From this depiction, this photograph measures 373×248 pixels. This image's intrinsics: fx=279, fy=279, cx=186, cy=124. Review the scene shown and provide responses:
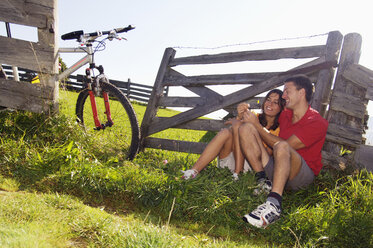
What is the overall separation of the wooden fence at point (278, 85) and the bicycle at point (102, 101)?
2.46 feet

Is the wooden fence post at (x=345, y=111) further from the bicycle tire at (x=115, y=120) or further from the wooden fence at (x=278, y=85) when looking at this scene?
the bicycle tire at (x=115, y=120)

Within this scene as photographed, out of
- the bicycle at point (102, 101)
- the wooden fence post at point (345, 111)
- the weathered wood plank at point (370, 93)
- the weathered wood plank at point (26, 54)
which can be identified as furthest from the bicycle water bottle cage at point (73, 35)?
the weathered wood plank at point (370, 93)

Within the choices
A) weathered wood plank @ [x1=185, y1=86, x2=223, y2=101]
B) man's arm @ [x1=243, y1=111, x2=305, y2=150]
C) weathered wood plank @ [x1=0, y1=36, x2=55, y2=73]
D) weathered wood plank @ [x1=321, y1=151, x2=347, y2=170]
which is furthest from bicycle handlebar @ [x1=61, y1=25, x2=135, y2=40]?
weathered wood plank @ [x1=321, y1=151, x2=347, y2=170]

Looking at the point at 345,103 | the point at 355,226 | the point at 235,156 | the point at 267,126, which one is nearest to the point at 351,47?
the point at 345,103

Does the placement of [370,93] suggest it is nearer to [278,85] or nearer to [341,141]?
[341,141]

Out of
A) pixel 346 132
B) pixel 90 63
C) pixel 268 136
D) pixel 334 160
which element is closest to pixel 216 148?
pixel 268 136

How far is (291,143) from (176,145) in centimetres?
192

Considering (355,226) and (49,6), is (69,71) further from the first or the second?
(355,226)

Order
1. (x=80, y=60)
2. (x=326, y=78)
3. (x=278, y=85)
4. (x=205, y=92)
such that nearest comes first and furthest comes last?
(x=326, y=78)
(x=278, y=85)
(x=80, y=60)
(x=205, y=92)

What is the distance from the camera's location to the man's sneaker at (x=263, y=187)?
268cm

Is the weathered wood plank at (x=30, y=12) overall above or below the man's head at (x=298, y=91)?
above

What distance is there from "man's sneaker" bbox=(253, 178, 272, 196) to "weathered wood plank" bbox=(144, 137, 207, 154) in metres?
1.39

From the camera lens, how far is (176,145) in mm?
4246

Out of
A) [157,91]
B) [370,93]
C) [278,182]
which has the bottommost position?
[278,182]
